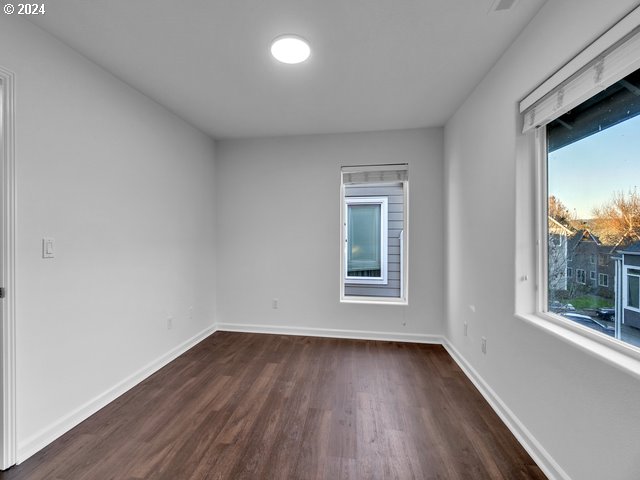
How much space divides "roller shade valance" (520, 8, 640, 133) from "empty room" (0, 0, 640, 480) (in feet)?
0.03

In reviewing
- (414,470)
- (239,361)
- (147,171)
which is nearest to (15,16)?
(147,171)

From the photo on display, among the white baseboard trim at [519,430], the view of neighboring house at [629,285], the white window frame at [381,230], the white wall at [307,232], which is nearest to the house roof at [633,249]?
the view of neighboring house at [629,285]

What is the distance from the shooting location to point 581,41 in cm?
133

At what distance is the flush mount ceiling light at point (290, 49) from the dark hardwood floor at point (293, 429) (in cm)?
254

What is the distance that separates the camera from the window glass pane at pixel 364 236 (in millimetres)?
3965

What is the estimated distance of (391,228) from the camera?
12.8 ft

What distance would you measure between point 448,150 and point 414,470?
2.97 metres

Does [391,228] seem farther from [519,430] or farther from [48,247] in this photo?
[48,247]

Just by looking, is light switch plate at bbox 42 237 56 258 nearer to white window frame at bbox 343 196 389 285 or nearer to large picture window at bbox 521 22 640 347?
white window frame at bbox 343 196 389 285

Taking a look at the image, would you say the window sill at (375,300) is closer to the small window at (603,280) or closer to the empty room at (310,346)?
the empty room at (310,346)

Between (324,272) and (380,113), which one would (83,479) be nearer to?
(324,272)

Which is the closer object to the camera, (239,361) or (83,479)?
(83,479)

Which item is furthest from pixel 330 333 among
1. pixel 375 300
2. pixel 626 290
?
pixel 626 290

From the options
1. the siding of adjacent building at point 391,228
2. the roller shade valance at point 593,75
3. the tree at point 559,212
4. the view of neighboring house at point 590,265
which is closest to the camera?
the roller shade valance at point 593,75
